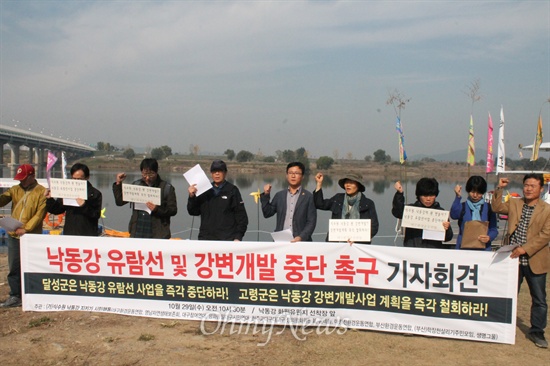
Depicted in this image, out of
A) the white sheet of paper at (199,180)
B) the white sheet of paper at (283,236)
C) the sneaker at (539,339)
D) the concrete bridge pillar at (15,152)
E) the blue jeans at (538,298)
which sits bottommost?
the sneaker at (539,339)

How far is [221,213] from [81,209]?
173 cm

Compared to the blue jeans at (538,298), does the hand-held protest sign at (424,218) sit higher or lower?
higher

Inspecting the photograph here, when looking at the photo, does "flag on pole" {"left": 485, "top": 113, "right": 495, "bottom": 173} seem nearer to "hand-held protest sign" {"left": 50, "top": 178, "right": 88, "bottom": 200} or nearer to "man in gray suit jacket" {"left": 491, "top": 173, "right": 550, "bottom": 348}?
"man in gray suit jacket" {"left": 491, "top": 173, "right": 550, "bottom": 348}

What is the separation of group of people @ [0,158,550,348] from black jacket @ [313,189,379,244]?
0.03 ft

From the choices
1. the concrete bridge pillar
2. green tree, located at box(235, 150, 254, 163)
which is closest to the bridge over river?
the concrete bridge pillar

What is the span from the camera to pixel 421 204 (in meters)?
4.66

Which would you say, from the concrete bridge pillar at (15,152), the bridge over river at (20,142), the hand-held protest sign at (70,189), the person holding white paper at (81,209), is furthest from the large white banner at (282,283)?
the concrete bridge pillar at (15,152)

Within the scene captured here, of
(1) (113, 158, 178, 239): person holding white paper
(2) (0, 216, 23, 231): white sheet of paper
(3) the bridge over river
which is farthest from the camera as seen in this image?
(3) the bridge over river

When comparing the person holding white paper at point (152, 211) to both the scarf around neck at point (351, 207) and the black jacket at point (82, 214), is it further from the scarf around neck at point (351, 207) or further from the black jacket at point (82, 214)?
the scarf around neck at point (351, 207)

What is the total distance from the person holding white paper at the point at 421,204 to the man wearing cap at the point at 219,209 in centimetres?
169

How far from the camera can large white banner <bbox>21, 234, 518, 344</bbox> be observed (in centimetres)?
427

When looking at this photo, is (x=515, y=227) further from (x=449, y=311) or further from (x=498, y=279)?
(x=449, y=311)

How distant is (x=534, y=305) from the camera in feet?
14.2

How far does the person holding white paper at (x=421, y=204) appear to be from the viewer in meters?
4.59
